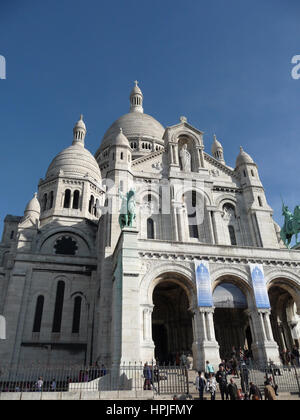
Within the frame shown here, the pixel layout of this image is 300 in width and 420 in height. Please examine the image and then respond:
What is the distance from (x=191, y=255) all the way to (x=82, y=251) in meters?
14.7

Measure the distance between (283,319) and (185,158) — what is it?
1615 centimetres

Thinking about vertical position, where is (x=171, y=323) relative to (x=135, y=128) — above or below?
below

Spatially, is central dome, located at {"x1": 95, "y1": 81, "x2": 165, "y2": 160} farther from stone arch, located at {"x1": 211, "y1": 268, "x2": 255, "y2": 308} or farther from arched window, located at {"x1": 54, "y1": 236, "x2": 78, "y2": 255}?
stone arch, located at {"x1": 211, "y1": 268, "x2": 255, "y2": 308}

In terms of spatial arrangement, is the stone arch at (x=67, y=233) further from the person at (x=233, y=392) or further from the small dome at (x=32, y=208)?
the person at (x=233, y=392)

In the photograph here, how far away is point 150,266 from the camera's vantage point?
65.5 ft

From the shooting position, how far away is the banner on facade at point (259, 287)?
20078 mm

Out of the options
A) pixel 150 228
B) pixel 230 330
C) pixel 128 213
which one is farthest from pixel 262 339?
pixel 150 228

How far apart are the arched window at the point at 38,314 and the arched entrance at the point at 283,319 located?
1787 cm

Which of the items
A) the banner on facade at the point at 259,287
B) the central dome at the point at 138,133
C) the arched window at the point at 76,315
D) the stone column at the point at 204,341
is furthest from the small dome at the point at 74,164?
the stone column at the point at 204,341

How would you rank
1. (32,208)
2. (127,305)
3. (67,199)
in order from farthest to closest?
1. (67,199)
2. (32,208)
3. (127,305)

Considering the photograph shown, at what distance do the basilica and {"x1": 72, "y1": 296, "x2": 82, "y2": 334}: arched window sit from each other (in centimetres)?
8

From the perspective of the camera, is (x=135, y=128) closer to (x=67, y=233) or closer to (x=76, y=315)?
(x=67, y=233)

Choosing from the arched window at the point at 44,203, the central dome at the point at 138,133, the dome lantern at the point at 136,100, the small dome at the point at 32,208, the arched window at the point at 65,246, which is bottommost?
the arched window at the point at 65,246
